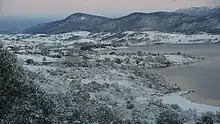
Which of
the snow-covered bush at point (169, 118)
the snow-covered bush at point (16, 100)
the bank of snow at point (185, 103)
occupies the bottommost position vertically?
the bank of snow at point (185, 103)

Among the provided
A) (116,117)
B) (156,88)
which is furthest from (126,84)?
(116,117)

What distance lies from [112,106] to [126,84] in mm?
8111

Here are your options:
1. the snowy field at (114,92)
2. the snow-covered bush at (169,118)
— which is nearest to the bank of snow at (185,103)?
the snowy field at (114,92)

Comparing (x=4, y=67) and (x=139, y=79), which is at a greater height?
(x=4, y=67)

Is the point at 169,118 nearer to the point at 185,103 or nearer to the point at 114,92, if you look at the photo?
the point at 185,103

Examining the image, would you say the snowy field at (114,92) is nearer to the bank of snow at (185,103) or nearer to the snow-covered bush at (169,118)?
the bank of snow at (185,103)

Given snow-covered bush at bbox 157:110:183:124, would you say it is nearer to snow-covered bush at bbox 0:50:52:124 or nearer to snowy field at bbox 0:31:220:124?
snowy field at bbox 0:31:220:124

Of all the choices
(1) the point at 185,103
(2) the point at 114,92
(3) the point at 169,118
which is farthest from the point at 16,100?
(1) the point at 185,103

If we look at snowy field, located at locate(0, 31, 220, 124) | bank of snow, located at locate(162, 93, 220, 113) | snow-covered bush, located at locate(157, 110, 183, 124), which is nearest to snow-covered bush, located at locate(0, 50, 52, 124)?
snowy field, located at locate(0, 31, 220, 124)

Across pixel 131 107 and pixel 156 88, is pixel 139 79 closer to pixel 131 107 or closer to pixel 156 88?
pixel 156 88

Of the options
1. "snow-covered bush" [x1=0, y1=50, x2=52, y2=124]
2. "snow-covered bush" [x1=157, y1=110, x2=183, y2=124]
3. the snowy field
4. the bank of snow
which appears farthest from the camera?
the bank of snow

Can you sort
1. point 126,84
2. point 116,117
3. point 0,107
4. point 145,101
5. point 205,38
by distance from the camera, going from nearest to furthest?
point 0,107 < point 116,117 < point 145,101 < point 126,84 < point 205,38

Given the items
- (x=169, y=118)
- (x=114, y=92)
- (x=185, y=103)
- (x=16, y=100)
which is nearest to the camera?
(x=16, y=100)

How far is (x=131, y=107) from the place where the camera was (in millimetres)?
19969
